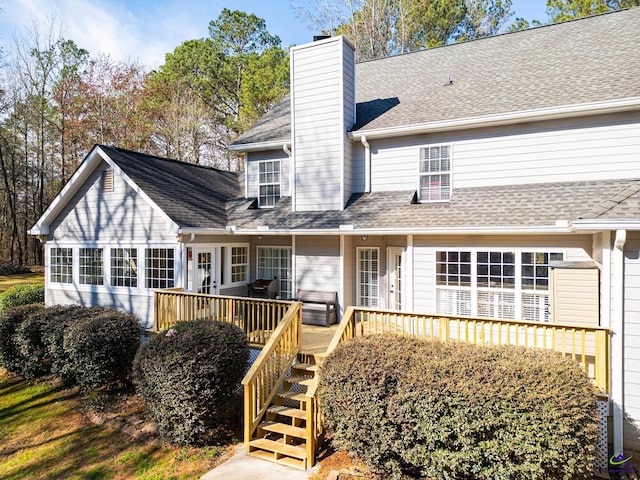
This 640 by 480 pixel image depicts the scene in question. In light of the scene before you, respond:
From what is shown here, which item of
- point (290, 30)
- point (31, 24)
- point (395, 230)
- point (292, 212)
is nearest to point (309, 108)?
point (292, 212)

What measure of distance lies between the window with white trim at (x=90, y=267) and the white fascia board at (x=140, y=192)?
98.2 inches

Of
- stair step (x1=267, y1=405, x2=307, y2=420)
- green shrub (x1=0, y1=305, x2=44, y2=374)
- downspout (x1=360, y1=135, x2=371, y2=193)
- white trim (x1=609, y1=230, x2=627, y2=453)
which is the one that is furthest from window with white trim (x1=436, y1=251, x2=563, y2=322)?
green shrub (x1=0, y1=305, x2=44, y2=374)

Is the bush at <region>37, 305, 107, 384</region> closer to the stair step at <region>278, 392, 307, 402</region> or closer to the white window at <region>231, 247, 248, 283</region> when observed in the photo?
the white window at <region>231, 247, 248, 283</region>

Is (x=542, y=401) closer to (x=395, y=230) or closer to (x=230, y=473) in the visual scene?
(x=230, y=473)

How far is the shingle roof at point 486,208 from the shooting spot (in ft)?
24.6

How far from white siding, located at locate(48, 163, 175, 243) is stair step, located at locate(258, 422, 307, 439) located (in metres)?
5.97

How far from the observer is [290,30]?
24.4 m

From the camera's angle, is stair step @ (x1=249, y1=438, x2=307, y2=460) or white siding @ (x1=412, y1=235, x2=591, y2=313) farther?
white siding @ (x1=412, y1=235, x2=591, y2=313)

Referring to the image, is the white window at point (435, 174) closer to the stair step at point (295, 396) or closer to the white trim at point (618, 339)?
the white trim at point (618, 339)

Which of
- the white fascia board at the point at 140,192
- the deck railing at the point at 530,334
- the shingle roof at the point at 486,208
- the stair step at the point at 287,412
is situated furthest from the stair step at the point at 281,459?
the white fascia board at the point at 140,192

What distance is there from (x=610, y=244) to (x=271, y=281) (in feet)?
27.4

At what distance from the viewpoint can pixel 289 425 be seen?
6.39 m

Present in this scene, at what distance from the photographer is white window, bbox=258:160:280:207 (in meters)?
12.2

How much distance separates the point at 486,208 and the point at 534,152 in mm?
1702
